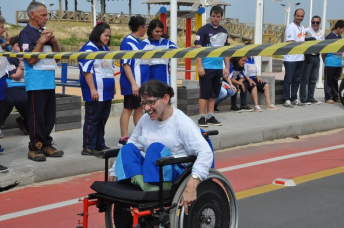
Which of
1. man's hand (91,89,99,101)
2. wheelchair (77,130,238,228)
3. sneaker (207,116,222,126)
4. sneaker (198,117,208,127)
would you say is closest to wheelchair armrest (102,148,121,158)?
wheelchair (77,130,238,228)

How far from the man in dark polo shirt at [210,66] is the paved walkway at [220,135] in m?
0.43

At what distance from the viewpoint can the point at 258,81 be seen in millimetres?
12023

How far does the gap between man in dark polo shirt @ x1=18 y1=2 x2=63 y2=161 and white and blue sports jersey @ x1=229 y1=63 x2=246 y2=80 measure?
193 inches

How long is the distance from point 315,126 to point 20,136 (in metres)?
5.02

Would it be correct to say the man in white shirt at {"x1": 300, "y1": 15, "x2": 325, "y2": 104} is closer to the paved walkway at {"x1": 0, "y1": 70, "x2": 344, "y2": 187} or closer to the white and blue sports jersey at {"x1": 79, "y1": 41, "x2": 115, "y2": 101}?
the paved walkway at {"x1": 0, "y1": 70, "x2": 344, "y2": 187}

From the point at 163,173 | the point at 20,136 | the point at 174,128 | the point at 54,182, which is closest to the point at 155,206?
the point at 163,173

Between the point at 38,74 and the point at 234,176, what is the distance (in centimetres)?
261

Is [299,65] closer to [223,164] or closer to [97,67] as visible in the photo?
[223,164]

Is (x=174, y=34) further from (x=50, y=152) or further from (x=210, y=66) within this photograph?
(x=50, y=152)

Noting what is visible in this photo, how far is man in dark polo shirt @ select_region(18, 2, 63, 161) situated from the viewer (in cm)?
713

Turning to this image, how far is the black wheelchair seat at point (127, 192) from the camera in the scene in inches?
167

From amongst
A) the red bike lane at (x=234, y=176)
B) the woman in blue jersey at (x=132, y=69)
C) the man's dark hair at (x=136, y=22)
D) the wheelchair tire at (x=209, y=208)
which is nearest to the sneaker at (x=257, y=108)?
the red bike lane at (x=234, y=176)

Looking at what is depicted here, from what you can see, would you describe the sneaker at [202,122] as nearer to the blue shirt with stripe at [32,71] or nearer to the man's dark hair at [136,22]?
the man's dark hair at [136,22]

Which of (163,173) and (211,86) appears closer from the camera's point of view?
(163,173)
